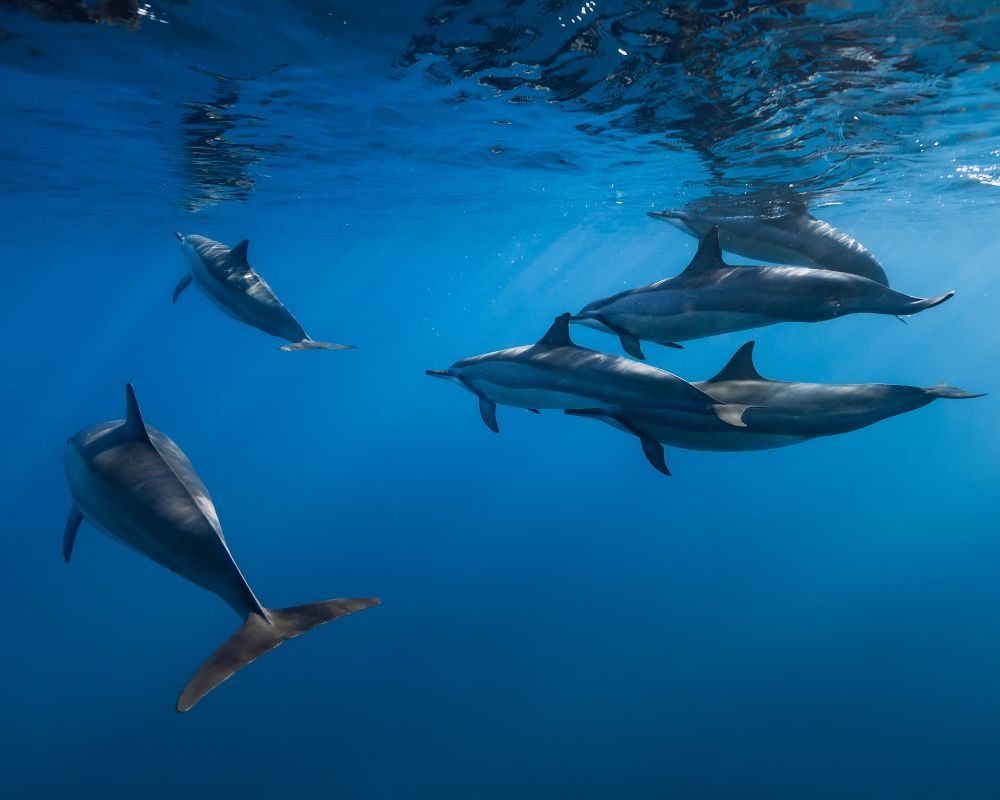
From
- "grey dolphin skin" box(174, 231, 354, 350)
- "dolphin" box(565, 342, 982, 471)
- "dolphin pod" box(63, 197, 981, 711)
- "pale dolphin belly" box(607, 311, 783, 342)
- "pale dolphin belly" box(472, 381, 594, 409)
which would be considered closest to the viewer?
"dolphin pod" box(63, 197, 981, 711)

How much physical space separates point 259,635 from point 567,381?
3395 millimetres

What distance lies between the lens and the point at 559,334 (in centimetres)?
635

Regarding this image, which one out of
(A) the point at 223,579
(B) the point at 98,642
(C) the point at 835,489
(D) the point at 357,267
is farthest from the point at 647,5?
(D) the point at 357,267

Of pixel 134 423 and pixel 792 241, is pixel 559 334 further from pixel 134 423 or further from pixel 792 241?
pixel 134 423

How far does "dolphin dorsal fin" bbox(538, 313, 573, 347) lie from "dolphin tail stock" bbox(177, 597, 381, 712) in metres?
3.25

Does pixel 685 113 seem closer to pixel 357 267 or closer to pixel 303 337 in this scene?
pixel 303 337

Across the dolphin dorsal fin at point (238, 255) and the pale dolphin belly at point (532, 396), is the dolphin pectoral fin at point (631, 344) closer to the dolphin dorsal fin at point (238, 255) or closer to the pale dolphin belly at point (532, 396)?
the pale dolphin belly at point (532, 396)

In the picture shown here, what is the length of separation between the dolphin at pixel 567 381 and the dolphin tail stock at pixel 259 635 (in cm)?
271

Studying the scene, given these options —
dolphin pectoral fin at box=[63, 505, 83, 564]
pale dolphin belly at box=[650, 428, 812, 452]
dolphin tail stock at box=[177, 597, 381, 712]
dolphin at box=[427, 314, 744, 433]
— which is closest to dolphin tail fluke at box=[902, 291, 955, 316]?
pale dolphin belly at box=[650, 428, 812, 452]

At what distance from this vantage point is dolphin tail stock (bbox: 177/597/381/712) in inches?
144

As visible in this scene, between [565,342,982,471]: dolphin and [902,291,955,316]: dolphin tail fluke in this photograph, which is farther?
[902,291,955,316]: dolphin tail fluke

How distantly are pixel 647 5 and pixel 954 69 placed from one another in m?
6.17

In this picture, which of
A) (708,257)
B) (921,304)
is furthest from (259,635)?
(921,304)

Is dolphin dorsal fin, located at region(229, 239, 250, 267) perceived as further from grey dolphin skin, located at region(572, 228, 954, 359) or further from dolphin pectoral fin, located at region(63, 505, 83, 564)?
grey dolphin skin, located at region(572, 228, 954, 359)
